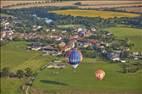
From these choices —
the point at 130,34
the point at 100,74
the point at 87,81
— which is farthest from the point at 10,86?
the point at 130,34

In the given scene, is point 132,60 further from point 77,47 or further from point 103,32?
point 103,32

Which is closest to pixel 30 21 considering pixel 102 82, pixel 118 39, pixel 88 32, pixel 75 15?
pixel 75 15

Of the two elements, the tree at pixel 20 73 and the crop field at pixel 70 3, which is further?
the crop field at pixel 70 3

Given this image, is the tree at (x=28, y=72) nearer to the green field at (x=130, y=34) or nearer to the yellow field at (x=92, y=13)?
the green field at (x=130, y=34)

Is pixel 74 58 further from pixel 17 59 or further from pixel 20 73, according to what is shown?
pixel 17 59

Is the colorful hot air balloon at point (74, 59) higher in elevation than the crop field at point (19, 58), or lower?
higher

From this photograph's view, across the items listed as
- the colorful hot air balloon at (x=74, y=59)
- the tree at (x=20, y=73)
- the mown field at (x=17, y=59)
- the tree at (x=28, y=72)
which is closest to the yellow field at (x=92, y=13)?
the mown field at (x=17, y=59)
